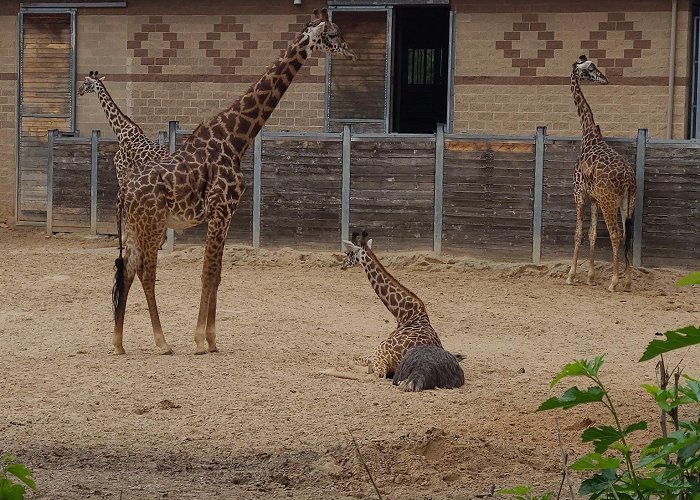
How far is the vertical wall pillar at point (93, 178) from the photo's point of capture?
17.8 m

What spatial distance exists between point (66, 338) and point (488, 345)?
372 cm

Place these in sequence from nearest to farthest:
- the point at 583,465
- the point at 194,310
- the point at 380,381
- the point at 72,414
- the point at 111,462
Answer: the point at 583,465 → the point at 111,462 → the point at 72,414 → the point at 380,381 → the point at 194,310

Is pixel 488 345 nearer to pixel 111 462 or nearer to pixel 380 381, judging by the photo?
pixel 380 381

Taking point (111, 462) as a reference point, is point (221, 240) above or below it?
above

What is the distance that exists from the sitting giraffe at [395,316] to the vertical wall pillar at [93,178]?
7.92 m

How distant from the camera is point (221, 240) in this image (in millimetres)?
10297

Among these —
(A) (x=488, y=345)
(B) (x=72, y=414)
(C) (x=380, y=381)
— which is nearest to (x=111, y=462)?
(B) (x=72, y=414)

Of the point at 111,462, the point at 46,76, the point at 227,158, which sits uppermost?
the point at 46,76

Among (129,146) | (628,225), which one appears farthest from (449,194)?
(129,146)

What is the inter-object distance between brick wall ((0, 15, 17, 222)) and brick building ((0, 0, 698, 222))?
16mm

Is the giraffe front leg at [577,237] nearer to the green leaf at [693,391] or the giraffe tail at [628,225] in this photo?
the giraffe tail at [628,225]

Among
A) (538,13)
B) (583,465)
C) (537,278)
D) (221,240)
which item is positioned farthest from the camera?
(538,13)

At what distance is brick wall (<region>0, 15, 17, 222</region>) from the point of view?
20078 millimetres

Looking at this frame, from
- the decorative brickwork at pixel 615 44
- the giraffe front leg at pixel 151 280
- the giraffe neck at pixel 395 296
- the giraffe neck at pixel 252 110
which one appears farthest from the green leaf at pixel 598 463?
the decorative brickwork at pixel 615 44
